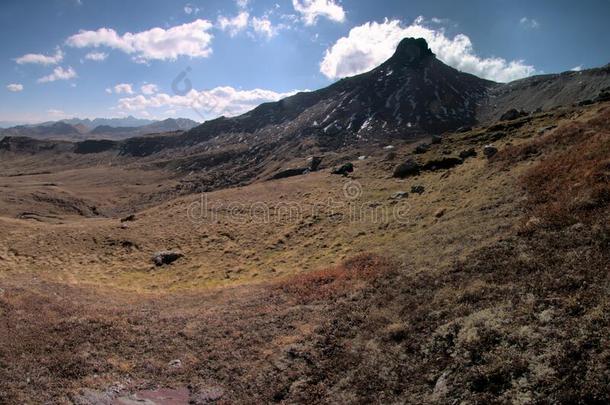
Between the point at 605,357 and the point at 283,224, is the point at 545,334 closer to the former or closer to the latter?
the point at 605,357

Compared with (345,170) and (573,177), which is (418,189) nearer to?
(573,177)

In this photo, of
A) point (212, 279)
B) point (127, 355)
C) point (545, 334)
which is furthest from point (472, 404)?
point (212, 279)

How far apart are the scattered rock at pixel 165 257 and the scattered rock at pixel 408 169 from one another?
105 feet

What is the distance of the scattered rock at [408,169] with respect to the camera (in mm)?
52138

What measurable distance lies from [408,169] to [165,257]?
34493mm

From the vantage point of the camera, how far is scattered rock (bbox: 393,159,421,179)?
52.1 m

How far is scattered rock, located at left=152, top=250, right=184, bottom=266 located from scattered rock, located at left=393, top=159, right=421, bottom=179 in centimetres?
3193

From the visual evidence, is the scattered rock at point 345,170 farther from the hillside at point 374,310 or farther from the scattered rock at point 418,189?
the hillside at point 374,310

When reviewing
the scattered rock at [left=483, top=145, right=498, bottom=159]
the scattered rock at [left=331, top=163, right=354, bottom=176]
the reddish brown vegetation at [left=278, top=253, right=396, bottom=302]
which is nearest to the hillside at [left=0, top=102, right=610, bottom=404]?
the reddish brown vegetation at [left=278, top=253, right=396, bottom=302]

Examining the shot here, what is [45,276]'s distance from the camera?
3184cm

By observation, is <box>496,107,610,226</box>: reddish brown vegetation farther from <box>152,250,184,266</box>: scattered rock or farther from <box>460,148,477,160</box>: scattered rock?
<box>152,250,184,266</box>: scattered rock

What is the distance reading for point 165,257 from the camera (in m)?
40.0

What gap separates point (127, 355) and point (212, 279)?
17521 mm

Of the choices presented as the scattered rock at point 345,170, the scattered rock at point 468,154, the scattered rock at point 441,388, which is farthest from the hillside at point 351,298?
the scattered rock at point 345,170
